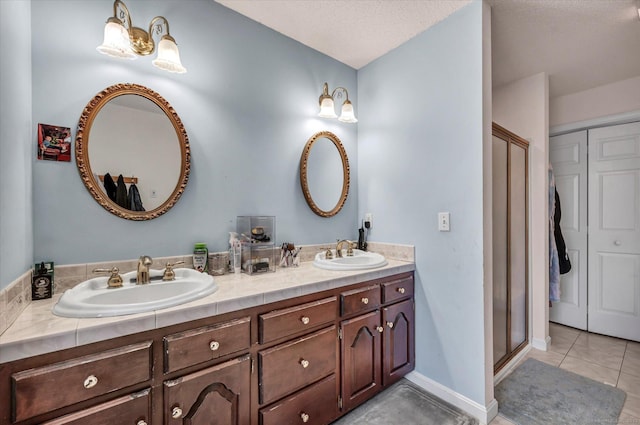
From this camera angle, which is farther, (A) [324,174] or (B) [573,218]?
(B) [573,218]

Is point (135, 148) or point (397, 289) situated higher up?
point (135, 148)

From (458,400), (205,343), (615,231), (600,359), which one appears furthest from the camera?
(615,231)

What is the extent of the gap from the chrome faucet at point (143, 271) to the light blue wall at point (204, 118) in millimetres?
136

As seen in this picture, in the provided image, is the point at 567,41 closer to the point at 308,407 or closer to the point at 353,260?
the point at 353,260

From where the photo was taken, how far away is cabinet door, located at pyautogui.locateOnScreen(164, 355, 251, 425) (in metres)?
1.02

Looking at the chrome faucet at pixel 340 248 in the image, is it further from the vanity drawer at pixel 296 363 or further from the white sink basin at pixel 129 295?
the white sink basin at pixel 129 295

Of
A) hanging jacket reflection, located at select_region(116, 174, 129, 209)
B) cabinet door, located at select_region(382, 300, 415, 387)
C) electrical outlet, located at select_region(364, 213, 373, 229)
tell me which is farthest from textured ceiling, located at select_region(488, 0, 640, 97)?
hanging jacket reflection, located at select_region(116, 174, 129, 209)

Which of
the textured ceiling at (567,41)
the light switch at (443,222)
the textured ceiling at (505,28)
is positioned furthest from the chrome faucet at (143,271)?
the textured ceiling at (567,41)

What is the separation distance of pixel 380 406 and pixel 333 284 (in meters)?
0.89

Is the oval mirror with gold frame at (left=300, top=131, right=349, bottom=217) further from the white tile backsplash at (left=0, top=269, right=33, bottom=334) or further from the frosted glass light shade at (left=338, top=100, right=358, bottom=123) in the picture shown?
the white tile backsplash at (left=0, top=269, right=33, bottom=334)

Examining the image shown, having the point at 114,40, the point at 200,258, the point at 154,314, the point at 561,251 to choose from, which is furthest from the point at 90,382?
the point at 561,251

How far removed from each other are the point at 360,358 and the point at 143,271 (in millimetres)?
1299

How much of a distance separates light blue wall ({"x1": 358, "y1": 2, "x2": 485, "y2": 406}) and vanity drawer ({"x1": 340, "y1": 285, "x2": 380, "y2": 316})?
17.9 inches

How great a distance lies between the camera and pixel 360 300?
1670 millimetres
